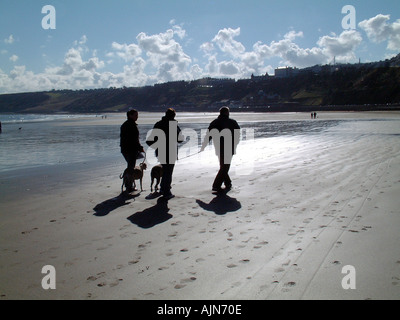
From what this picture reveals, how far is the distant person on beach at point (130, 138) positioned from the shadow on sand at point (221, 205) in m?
2.01

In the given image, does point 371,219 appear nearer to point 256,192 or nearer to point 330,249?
point 330,249

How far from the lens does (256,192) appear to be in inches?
301

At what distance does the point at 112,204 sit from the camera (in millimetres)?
7004

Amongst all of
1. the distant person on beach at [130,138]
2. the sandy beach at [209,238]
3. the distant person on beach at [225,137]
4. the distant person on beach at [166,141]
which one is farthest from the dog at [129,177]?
the distant person on beach at [225,137]

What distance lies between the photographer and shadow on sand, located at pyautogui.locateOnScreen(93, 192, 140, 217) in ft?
21.1

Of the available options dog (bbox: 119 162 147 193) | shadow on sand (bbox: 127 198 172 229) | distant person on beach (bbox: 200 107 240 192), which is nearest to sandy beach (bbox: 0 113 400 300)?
shadow on sand (bbox: 127 198 172 229)

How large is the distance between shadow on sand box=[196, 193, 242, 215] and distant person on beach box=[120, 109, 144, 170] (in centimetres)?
201

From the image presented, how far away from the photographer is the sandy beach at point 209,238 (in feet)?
11.5

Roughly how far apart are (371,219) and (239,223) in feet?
6.62

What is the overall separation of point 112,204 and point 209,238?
2844 mm

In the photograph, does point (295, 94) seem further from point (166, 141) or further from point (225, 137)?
point (166, 141)

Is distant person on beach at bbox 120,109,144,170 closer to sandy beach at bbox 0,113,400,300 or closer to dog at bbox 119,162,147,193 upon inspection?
dog at bbox 119,162,147,193

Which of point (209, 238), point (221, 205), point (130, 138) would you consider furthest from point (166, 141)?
point (209, 238)

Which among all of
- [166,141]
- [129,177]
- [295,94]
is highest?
[295,94]
